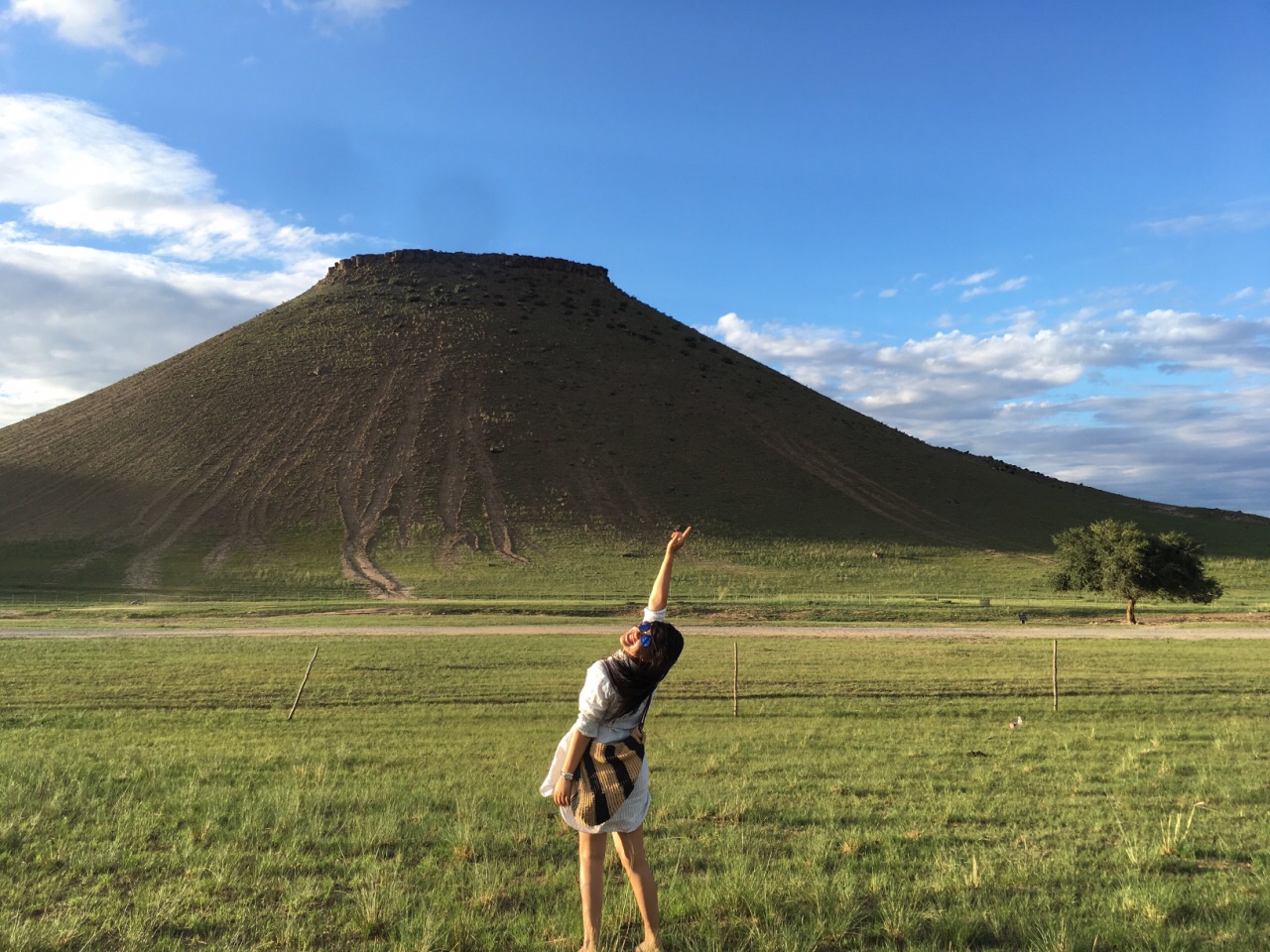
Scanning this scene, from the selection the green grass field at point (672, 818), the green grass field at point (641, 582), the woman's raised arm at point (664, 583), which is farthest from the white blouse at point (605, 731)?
the green grass field at point (641, 582)

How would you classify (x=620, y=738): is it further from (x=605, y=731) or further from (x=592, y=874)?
(x=592, y=874)

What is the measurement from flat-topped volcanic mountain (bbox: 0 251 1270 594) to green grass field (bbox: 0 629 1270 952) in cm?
3668

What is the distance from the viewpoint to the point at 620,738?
4.46 meters

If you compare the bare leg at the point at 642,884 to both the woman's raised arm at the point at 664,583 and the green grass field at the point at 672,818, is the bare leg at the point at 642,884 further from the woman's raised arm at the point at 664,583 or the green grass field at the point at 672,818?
the woman's raised arm at the point at 664,583

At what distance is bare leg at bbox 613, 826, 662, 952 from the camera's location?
14.5ft

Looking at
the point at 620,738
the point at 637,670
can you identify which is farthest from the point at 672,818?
the point at 637,670

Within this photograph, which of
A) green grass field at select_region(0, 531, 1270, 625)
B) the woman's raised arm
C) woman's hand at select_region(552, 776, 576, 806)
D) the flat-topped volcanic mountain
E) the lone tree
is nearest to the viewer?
woman's hand at select_region(552, 776, 576, 806)

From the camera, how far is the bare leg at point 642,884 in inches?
174

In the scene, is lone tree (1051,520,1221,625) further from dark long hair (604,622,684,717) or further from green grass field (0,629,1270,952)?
dark long hair (604,622,684,717)

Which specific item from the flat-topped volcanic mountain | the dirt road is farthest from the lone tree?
the flat-topped volcanic mountain

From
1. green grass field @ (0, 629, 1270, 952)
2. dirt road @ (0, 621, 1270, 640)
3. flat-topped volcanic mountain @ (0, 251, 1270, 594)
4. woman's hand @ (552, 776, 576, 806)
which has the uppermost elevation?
flat-topped volcanic mountain @ (0, 251, 1270, 594)

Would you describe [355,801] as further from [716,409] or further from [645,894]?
[716,409]

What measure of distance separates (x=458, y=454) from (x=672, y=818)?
70359 mm

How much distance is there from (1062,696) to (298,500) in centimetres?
6268
